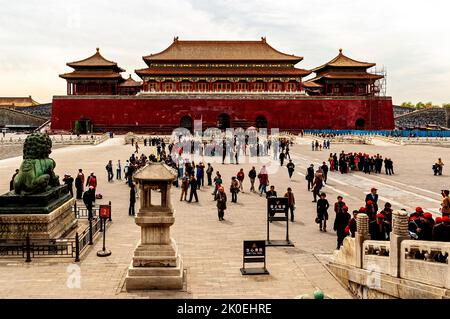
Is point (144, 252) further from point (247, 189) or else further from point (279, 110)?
point (279, 110)

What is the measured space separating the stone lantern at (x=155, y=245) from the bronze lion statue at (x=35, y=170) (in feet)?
12.9

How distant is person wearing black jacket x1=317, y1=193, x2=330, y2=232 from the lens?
11898 millimetres

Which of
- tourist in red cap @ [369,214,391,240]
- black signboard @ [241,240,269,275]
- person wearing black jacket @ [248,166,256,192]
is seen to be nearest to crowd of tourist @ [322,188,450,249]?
tourist in red cap @ [369,214,391,240]

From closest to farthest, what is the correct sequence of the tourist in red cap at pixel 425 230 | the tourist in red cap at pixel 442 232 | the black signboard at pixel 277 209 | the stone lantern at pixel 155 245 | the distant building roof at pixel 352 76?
the tourist in red cap at pixel 442 232
the tourist in red cap at pixel 425 230
the stone lantern at pixel 155 245
the black signboard at pixel 277 209
the distant building roof at pixel 352 76

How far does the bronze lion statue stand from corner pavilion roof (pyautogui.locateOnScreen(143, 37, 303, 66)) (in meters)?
50.9

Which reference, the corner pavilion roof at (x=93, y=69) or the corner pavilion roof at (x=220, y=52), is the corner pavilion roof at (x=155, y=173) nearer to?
the corner pavilion roof at (x=220, y=52)

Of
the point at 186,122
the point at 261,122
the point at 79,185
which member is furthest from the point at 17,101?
Result: the point at 79,185

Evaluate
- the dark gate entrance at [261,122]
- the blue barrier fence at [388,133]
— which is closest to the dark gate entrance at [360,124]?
the blue barrier fence at [388,133]

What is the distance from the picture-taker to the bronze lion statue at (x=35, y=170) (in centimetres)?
1081

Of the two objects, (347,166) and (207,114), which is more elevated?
(207,114)

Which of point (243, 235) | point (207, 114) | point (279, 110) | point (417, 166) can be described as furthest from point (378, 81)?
point (243, 235)

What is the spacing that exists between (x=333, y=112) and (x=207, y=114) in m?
18.1

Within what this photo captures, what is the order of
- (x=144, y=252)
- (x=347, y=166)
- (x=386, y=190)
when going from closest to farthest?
(x=144, y=252) < (x=386, y=190) < (x=347, y=166)
